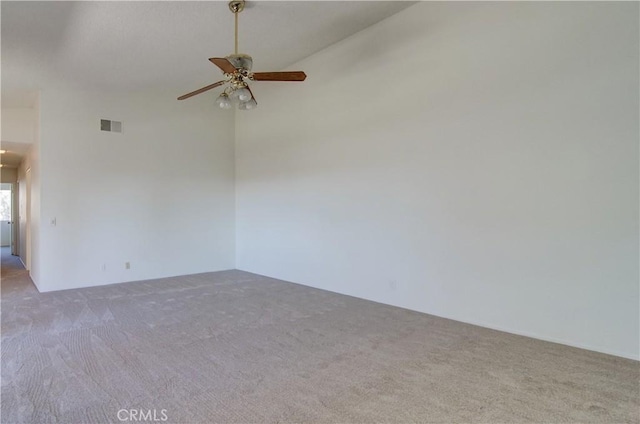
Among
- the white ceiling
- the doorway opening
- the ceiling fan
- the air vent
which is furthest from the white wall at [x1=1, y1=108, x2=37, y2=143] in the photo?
the doorway opening

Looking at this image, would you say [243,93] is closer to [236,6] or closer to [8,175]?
[236,6]

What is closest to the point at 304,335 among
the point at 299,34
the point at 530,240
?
the point at 530,240

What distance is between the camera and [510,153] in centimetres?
329

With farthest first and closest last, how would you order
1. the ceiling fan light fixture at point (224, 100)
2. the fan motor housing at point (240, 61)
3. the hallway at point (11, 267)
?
1. the hallway at point (11, 267)
2. the ceiling fan light fixture at point (224, 100)
3. the fan motor housing at point (240, 61)

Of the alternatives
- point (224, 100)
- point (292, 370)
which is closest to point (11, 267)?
point (224, 100)

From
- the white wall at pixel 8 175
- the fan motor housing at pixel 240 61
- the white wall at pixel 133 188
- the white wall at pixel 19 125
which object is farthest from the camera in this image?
the white wall at pixel 8 175

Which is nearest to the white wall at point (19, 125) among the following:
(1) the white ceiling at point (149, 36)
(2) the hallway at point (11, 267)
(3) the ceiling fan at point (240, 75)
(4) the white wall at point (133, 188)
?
(1) the white ceiling at point (149, 36)

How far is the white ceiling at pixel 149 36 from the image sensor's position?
3314 millimetres

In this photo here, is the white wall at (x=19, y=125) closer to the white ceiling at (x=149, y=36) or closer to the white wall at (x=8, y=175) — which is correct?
the white ceiling at (x=149, y=36)

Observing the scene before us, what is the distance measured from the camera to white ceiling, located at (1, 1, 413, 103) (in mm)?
3314

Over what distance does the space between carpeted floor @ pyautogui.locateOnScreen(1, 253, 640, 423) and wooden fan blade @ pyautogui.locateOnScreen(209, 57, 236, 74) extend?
2.48m

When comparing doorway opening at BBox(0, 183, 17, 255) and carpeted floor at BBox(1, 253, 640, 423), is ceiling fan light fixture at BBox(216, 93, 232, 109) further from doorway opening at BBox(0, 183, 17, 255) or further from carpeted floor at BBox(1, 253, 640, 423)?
doorway opening at BBox(0, 183, 17, 255)

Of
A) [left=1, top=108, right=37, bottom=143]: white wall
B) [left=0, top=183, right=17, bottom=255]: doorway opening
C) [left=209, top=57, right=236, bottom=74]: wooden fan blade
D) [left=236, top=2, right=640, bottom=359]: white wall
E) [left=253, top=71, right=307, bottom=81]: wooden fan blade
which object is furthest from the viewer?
[left=0, top=183, right=17, bottom=255]: doorway opening

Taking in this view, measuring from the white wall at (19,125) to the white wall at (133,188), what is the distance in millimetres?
901
